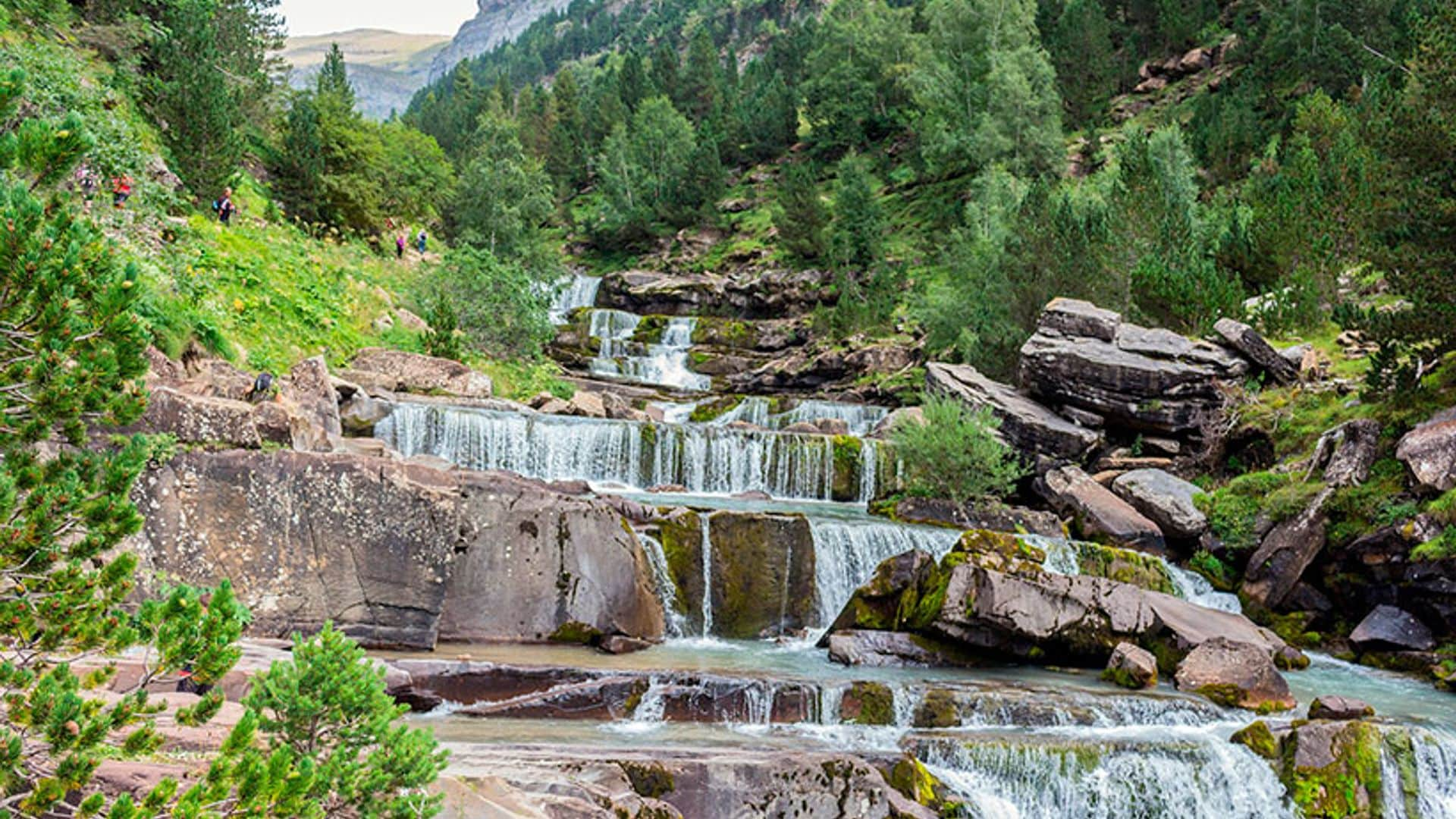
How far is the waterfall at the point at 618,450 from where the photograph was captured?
805 inches

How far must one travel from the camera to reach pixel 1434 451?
53.4 feet

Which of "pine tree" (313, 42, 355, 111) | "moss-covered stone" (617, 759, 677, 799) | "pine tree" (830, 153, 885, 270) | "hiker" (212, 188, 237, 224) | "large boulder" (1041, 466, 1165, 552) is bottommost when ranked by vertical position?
"moss-covered stone" (617, 759, 677, 799)

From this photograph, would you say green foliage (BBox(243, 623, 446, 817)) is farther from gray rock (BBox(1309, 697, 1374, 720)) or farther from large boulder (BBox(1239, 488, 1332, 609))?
large boulder (BBox(1239, 488, 1332, 609))

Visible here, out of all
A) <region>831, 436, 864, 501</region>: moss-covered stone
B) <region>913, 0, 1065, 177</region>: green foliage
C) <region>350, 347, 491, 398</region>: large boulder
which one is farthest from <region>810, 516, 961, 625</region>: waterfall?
<region>913, 0, 1065, 177</region>: green foliage

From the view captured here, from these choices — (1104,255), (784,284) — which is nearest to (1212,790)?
(1104,255)

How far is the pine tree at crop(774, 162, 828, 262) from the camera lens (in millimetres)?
52094

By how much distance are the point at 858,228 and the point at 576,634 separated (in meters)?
40.2

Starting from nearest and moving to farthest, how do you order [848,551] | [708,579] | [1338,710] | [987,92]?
[1338,710] → [708,579] → [848,551] → [987,92]

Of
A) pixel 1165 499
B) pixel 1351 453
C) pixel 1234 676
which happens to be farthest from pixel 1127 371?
pixel 1234 676

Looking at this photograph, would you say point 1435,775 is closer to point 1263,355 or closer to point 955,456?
point 955,456

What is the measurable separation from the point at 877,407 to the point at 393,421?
17.5m

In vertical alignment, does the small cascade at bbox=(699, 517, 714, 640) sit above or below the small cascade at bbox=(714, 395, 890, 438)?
below

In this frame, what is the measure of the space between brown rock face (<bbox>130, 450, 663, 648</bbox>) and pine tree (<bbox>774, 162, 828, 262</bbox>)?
4005 centimetres

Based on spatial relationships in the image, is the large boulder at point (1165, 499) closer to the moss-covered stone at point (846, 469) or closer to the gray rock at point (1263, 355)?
the gray rock at point (1263, 355)
